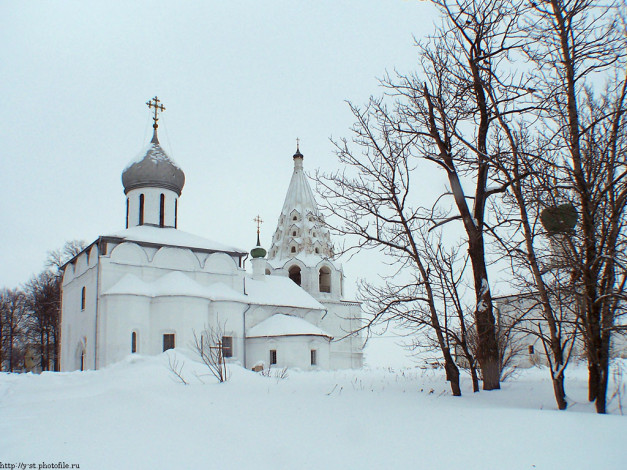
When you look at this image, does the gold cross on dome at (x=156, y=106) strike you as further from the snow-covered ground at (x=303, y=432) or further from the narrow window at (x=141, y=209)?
the snow-covered ground at (x=303, y=432)

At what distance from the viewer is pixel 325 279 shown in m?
30.5

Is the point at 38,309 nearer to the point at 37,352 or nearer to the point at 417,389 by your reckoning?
the point at 37,352

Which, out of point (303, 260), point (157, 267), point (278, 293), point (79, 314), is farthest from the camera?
point (303, 260)

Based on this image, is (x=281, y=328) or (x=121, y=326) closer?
(x=121, y=326)

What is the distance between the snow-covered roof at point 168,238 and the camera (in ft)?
70.7

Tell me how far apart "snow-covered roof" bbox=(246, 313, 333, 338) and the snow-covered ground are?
14.4 metres

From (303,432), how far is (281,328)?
17.4 meters

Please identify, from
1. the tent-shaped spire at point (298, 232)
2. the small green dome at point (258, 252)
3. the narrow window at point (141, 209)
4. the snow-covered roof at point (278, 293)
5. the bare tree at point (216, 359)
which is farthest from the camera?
the tent-shaped spire at point (298, 232)

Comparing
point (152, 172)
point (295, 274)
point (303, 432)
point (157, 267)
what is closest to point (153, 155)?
point (152, 172)

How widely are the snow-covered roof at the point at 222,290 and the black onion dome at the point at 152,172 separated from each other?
4629mm

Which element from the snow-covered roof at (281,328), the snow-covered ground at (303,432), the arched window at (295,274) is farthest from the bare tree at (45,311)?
the snow-covered ground at (303,432)

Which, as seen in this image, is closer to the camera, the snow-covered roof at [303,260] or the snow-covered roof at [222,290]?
the snow-covered roof at [222,290]

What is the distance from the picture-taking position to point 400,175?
10180 mm

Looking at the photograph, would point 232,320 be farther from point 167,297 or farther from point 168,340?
point 167,297
